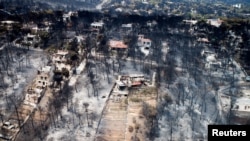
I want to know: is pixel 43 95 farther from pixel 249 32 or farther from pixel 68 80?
pixel 249 32

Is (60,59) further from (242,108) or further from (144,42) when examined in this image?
(242,108)

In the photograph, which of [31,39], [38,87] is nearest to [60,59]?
[38,87]

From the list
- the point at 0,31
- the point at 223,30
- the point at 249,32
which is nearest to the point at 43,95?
the point at 0,31

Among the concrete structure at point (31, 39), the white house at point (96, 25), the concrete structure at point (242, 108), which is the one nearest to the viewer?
the concrete structure at point (242, 108)

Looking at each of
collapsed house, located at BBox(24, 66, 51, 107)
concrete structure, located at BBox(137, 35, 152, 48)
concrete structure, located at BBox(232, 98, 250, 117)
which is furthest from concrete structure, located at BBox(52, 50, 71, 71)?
concrete structure, located at BBox(232, 98, 250, 117)

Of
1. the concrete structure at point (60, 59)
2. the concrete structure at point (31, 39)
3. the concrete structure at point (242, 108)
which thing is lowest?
the concrete structure at point (242, 108)

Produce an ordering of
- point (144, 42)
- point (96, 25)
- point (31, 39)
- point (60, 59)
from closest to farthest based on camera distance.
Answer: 1. point (60, 59)
2. point (31, 39)
3. point (144, 42)
4. point (96, 25)

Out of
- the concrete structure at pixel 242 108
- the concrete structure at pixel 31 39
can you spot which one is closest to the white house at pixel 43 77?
the concrete structure at pixel 31 39

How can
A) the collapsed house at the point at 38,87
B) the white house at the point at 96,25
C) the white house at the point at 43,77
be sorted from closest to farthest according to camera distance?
the collapsed house at the point at 38,87 < the white house at the point at 43,77 < the white house at the point at 96,25

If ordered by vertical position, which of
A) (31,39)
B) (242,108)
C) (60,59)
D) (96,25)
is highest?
(96,25)

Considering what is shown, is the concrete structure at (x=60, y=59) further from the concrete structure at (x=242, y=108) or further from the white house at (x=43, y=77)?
the concrete structure at (x=242, y=108)

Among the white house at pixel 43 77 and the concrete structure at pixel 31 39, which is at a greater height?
the concrete structure at pixel 31 39
